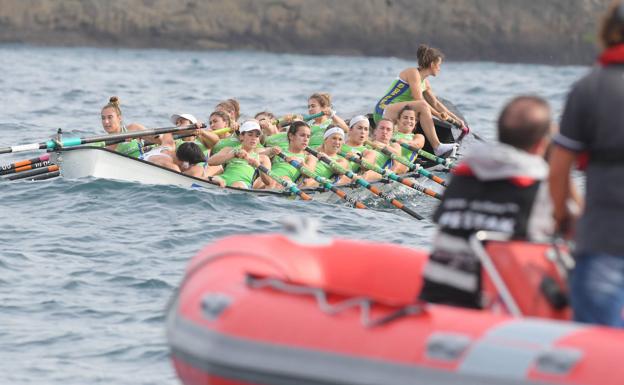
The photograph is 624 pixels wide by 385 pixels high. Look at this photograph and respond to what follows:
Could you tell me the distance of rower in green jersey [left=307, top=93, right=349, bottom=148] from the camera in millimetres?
14445

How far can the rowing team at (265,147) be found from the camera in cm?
1266

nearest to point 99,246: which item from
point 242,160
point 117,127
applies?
point 242,160

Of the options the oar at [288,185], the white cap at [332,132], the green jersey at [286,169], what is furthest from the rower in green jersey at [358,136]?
the oar at [288,185]

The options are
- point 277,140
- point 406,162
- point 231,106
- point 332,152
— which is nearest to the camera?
point 332,152

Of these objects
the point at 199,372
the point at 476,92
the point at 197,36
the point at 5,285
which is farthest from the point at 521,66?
the point at 199,372

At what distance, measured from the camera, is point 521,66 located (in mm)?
51344

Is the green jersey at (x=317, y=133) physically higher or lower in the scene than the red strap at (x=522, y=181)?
lower

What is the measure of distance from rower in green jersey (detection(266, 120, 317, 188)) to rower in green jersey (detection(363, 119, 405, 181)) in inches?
26.1

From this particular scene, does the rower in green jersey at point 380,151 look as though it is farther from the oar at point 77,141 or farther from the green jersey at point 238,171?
the oar at point 77,141

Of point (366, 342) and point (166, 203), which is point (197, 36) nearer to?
point (166, 203)

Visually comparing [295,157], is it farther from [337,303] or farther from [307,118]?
[337,303]

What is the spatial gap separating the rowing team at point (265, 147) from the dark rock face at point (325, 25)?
130 ft

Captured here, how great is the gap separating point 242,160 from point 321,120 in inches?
111

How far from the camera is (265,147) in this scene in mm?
14133
